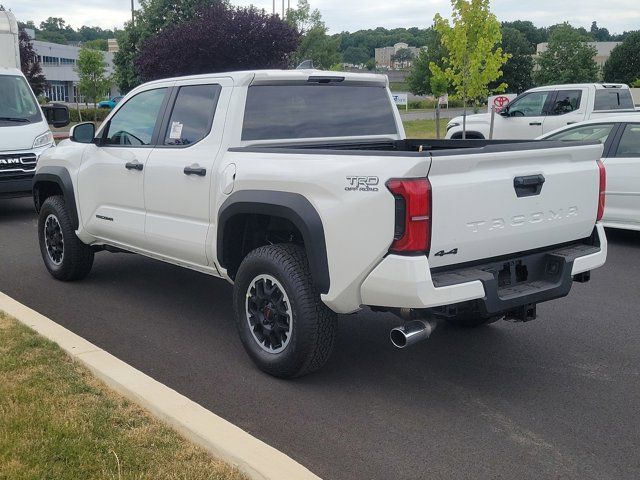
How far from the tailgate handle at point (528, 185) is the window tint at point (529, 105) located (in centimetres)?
1234

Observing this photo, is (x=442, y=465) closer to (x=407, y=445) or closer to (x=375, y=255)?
(x=407, y=445)

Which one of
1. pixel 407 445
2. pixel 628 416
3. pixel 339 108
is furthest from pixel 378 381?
pixel 339 108

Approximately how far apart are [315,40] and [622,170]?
1852 inches

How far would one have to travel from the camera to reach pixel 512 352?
519 centimetres

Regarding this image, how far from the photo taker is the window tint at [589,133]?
9264 mm

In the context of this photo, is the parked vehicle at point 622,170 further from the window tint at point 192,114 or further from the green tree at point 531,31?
the green tree at point 531,31

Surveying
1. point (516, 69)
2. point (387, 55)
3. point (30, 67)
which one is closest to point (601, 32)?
point (387, 55)

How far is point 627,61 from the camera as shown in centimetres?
5291

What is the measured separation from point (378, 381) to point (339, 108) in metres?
2.14

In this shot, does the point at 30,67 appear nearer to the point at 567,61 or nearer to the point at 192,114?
the point at 567,61

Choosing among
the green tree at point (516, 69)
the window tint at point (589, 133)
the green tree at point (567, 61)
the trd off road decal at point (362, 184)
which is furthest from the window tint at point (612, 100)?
the green tree at point (516, 69)

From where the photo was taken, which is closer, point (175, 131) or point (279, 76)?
point (279, 76)

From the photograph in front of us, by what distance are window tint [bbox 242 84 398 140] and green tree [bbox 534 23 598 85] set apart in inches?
1775

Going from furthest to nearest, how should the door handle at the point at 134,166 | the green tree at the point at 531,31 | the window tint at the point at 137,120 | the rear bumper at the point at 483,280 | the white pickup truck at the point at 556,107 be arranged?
1. the green tree at the point at 531,31
2. the white pickup truck at the point at 556,107
3. the window tint at the point at 137,120
4. the door handle at the point at 134,166
5. the rear bumper at the point at 483,280
